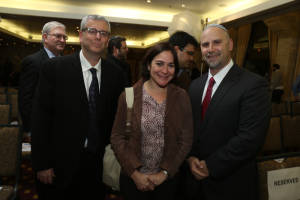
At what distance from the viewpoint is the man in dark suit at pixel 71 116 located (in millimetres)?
1462

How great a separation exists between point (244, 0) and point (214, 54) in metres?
5.84

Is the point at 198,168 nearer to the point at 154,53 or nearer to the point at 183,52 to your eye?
the point at 154,53

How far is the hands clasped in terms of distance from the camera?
136 centimetres

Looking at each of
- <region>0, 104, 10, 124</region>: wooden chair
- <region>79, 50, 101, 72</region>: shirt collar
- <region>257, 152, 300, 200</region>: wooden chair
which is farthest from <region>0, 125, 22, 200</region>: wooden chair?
<region>257, 152, 300, 200</region>: wooden chair

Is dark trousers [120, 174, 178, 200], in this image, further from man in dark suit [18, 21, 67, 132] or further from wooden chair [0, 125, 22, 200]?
man in dark suit [18, 21, 67, 132]

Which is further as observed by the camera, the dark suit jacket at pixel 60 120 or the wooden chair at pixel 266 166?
the dark suit jacket at pixel 60 120

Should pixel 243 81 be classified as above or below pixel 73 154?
above

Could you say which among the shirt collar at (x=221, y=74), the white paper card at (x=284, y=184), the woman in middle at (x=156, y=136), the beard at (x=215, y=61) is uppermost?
the beard at (x=215, y=61)

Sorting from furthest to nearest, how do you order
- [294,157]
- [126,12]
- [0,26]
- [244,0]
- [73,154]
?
[0,26]
[126,12]
[244,0]
[73,154]
[294,157]

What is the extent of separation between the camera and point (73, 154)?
146 cm

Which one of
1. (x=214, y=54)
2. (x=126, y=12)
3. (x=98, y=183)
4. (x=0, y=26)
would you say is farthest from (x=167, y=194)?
(x=0, y=26)

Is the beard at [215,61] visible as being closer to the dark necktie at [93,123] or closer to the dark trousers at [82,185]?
the dark necktie at [93,123]

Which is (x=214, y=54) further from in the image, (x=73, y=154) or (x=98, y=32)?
(x=73, y=154)

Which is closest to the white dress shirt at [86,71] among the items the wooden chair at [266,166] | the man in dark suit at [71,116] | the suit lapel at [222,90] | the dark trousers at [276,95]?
the man in dark suit at [71,116]
